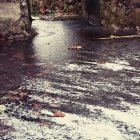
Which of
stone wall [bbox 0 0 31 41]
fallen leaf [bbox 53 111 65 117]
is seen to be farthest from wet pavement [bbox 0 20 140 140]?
stone wall [bbox 0 0 31 41]

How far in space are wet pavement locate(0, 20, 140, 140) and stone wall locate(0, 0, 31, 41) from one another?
0.80 meters

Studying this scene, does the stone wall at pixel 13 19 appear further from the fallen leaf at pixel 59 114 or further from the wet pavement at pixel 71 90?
the fallen leaf at pixel 59 114

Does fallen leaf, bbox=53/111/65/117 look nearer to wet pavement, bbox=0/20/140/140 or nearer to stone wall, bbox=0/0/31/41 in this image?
wet pavement, bbox=0/20/140/140

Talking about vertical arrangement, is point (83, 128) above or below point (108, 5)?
below

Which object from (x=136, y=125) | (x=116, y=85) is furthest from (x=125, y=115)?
(x=116, y=85)

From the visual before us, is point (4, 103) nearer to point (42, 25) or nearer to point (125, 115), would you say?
point (125, 115)

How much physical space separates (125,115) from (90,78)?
74.4 inches

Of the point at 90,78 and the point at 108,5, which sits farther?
the point at 108,5

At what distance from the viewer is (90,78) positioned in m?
7.00

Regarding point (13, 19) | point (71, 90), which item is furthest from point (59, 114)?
point (13, 19)

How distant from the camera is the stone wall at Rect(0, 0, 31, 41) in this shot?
11141 millimetres

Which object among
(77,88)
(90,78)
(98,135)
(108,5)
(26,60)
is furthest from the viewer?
(108,5)

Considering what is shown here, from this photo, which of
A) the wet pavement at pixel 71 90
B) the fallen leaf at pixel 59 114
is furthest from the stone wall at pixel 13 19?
the fallen leaf at pixel 59 114

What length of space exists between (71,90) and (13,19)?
5.60 meters
